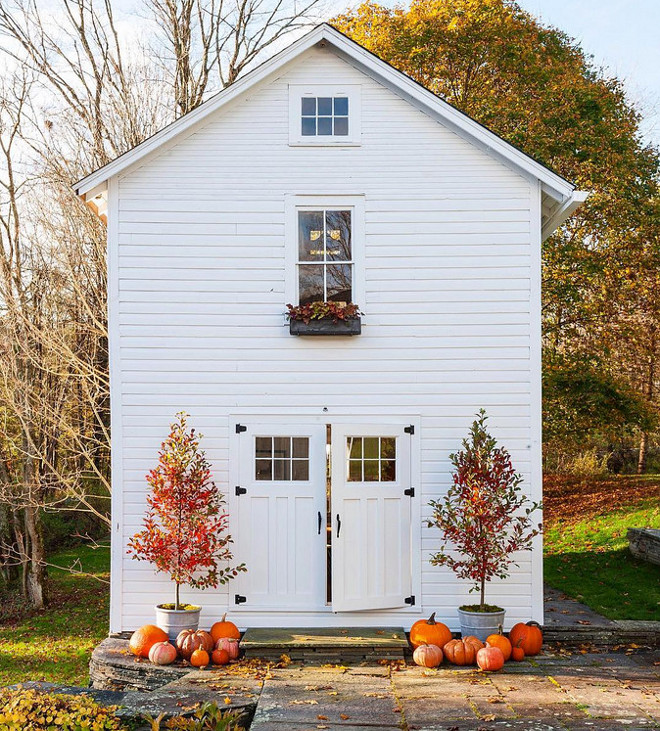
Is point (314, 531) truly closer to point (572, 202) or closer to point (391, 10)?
point (572, 202)

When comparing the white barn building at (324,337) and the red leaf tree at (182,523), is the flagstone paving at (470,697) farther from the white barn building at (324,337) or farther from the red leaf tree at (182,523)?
the red leaf tree at (182,523)

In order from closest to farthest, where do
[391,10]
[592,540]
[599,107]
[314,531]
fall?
[314,531] → [592,540] → [599,107] → [391,10]

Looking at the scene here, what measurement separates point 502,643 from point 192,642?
9.90 ft

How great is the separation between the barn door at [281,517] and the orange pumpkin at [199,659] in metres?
0.94

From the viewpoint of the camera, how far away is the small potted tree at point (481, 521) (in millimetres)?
8352

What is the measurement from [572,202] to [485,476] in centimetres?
314

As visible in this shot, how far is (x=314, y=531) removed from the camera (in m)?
9.03

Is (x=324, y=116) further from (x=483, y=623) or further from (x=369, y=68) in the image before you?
(x=483, y=623)

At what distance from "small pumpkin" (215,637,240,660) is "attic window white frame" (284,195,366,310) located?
3.59 meters

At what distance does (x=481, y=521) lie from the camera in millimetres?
8344

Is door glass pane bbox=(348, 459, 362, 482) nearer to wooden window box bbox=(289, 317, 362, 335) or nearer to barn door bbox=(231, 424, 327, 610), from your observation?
barn door bbox=(231, 424, 327, 610)

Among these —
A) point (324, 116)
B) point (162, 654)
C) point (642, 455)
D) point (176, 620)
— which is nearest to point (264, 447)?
point (176, 620)

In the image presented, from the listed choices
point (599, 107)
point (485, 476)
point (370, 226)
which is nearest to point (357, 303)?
point (370, 226)

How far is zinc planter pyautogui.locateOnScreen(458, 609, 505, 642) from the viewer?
8.36 metres
